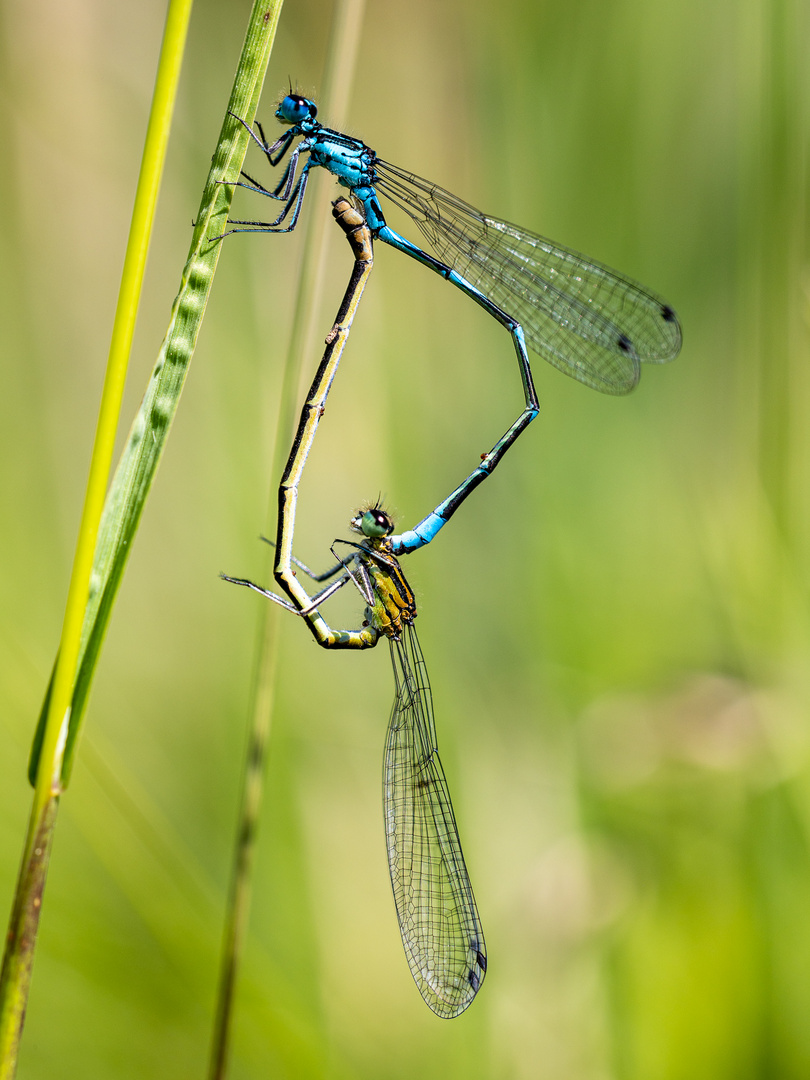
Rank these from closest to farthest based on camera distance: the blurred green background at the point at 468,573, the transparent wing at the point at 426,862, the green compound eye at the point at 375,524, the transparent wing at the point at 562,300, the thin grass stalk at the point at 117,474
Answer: the thin grass stalk at the point at 117,474, the transparent wing at the point at 426,862, the blurred green background at the point at 468,573, the green compound eye at the point at 375,524, the transparent wing at the point at 562,300

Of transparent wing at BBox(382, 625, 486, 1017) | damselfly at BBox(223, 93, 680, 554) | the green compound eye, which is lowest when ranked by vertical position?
transparent wing at BBox(382, 625, 486, 1017)

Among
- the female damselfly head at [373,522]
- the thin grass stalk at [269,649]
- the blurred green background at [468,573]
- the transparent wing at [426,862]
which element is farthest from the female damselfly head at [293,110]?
the transparent wing at [426,862]

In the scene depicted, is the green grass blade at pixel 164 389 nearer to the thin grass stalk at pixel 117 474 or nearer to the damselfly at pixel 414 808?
the thin grass stalk at pixel 117 474

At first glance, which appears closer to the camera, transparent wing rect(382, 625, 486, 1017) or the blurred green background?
transparent wing rect(382, 625, 486, 1017)

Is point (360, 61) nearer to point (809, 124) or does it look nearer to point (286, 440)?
point (809, 124)

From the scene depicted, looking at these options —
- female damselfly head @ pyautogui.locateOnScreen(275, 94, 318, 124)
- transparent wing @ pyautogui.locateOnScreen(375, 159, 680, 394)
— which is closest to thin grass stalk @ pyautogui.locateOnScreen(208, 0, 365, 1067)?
female damselfly head @ pyautogui.locateOnScreen(275, 94, 318, 124)

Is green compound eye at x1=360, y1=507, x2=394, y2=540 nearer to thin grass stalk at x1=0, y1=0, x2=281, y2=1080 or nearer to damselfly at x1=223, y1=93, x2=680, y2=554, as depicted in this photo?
damselfly at x1=223, y1=93, x2=680, y2=554

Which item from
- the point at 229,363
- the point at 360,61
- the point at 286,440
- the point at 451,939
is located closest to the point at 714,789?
the point at 451,939
